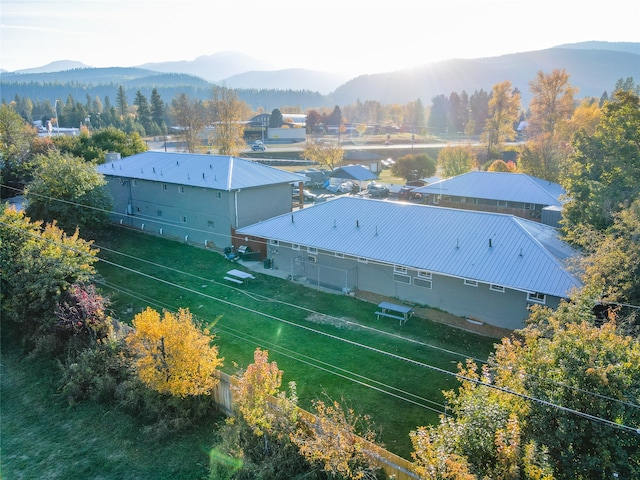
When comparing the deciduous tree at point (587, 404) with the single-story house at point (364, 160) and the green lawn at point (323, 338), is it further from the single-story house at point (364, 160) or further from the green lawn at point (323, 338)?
the single-story house at point (364, 160)

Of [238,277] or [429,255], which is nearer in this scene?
[429,255]

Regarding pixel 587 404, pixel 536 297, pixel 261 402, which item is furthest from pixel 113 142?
pixel 587 404

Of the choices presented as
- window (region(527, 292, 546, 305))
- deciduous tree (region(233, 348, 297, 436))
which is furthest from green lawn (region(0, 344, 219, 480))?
window (region(527, 292, 546, 305))

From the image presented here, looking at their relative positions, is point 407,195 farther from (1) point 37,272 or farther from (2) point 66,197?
(1) point 37,272

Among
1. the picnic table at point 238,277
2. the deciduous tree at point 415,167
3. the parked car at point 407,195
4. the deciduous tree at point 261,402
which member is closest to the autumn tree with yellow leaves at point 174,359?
the deciduous tree at point 261,402

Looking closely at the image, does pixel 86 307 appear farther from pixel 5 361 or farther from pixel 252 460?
pixel 252 460

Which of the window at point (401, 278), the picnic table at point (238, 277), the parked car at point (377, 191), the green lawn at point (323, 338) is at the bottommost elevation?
the green lawn at point (323, 338)
